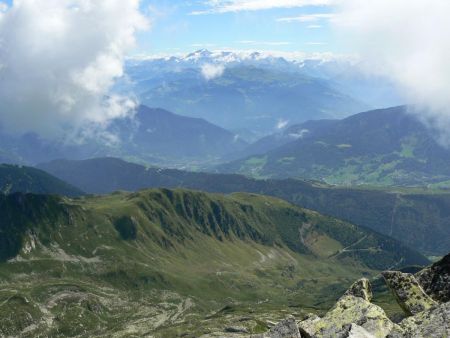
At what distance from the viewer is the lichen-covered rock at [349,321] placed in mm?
28647

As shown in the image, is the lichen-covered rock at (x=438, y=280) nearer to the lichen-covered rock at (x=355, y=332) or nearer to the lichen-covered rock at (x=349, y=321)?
the lichen-covered rock at (x=349, y=321)

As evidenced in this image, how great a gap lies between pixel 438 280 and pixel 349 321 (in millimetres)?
8064

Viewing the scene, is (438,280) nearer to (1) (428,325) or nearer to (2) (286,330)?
(1) (428,325)

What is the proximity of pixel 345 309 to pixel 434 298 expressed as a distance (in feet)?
21.7

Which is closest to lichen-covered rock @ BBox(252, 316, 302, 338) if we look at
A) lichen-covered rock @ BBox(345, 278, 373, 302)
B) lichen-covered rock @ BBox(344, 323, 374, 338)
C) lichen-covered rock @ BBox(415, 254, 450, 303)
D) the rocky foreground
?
the rocky foreground

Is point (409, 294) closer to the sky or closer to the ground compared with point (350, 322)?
closer to the sky

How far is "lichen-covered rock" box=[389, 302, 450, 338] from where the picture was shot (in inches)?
1002

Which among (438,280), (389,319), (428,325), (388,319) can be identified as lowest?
(389,319)

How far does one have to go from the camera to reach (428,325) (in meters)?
26.3

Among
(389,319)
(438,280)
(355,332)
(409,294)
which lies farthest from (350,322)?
(438,280)

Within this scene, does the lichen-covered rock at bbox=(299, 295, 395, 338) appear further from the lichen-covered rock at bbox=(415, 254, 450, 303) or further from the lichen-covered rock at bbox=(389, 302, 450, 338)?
the lichen-covered rock at bbox=(415, 254, 450, 303)

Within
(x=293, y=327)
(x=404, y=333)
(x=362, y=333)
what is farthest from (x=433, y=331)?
(x=293, y=327)

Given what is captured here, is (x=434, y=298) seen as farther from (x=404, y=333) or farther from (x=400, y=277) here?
(x=404, y=333)

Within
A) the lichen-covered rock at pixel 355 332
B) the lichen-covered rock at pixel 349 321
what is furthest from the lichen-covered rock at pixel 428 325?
the lichen-covered rock at pixel 355 332
